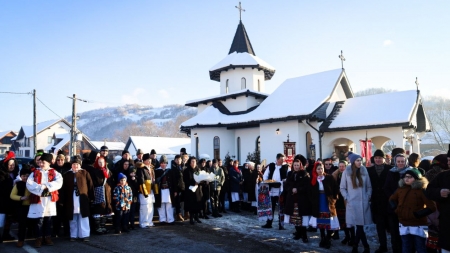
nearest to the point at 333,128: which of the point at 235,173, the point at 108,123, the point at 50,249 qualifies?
the point at 235,173

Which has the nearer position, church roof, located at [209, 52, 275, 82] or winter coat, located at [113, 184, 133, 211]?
winter coat, located at [113, 184, 133, 211]

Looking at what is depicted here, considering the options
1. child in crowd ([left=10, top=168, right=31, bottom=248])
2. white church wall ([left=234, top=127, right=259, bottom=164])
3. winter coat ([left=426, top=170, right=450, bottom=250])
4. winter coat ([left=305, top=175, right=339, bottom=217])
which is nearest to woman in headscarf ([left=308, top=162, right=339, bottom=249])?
winter coat ([left=305, top=175, right=339, bottom=217])

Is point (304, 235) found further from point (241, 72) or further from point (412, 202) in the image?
point (241, 72)

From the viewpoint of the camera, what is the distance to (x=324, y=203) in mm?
7543

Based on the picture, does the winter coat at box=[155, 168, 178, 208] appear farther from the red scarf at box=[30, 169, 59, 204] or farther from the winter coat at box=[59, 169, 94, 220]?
the red scarf at box=[30, 169, 59, 204]

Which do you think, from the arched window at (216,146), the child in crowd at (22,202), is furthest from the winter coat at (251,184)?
the arched window at (216,146)

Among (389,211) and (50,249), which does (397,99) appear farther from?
(50,249)

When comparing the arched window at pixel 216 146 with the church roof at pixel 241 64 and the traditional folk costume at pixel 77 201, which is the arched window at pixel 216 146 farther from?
the traditional folk costume at pixel 77 201

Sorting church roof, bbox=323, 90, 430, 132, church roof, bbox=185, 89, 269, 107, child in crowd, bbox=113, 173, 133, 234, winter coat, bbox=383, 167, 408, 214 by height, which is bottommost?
child in crowd, bbox=113, 173, 133, 234

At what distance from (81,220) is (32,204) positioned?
1.15 meters

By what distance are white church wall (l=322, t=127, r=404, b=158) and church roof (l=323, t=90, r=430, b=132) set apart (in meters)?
0.55

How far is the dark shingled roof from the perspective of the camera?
33.2 metres

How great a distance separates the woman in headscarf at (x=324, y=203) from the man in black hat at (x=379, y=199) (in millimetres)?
781

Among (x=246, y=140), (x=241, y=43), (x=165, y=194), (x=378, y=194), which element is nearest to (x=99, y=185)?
(x=165, y=194)
